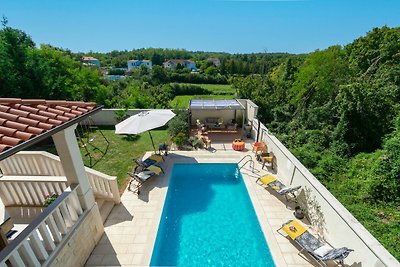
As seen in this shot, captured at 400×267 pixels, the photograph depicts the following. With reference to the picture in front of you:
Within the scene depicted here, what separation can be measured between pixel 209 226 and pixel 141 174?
3698mm

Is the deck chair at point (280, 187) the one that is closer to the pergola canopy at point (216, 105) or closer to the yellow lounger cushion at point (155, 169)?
the yellow lounger cushion at point (155, 169)

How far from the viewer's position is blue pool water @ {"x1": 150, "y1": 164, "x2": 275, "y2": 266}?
20.4ft

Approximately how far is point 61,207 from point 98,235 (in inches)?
74.8

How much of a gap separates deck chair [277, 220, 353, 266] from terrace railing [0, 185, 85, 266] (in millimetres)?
6074

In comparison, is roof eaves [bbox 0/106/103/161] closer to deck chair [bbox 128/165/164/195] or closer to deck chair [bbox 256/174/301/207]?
deck chair [bbox 128/165/164/195]

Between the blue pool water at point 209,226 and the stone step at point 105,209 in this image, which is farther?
the stone step at point 105,209

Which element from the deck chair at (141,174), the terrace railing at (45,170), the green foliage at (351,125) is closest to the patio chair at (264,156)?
the green foliage at (351,125)

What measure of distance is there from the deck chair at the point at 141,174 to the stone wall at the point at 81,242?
8.26ft

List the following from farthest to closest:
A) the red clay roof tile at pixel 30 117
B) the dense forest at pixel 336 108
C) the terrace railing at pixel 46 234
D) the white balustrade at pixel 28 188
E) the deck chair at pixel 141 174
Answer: the dense forest at pixel 336 108, the deck chair at pixel 141 174, the white balustrade at pixel 28 188, the terrace railing at pixel 46 234, the red clay roof tile at pixel 30 117

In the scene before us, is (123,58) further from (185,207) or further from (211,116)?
(185,207)

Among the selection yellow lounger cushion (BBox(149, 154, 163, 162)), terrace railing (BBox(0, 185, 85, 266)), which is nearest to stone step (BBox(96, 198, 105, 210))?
terrace railing (BBox(0, 185, 85, 266))

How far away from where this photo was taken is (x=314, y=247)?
5.78 m

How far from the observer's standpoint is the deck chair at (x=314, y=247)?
17.0 feet

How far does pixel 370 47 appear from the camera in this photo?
25312 millimetres
